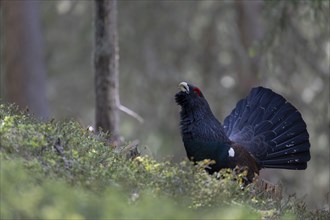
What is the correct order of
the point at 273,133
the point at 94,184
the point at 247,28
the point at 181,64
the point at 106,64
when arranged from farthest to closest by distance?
the point at 181,64 → the point at 247,28 → the point at 106,64 → the point at 273,133 → the point at 94,184

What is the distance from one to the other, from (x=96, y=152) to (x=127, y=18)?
14.4 m

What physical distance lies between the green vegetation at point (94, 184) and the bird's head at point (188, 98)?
148cm

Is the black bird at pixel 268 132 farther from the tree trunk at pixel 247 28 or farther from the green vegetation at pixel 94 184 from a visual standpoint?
the tree trunk at pixel 247 28

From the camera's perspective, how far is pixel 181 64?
22.2 meters

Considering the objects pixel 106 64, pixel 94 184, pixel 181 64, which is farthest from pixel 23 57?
pixel 94 184

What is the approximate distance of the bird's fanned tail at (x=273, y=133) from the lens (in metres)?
9.95

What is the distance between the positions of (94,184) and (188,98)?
3.38 metres

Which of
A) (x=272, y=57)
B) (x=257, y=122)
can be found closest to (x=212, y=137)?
(x=257, y=122)

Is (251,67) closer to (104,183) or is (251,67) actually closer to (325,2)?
(325,2)

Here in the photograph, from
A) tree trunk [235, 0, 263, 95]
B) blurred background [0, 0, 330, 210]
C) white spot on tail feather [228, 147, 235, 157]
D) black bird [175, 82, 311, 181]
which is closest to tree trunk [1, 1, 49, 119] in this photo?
blurred background [0, 0, 330, 210]

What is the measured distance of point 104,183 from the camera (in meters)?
5.65

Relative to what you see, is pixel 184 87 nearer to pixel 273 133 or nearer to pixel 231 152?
pixel 231 152

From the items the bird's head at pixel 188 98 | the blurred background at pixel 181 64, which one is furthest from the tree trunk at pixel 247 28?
the bird's head at pixel 188 98

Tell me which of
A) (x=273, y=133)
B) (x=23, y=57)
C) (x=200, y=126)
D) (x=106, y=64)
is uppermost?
(x=23, y=57)
